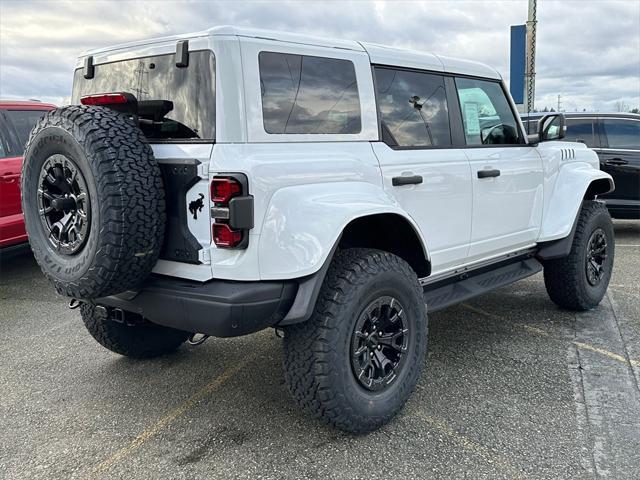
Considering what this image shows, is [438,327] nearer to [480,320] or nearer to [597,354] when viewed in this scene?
[480,320]

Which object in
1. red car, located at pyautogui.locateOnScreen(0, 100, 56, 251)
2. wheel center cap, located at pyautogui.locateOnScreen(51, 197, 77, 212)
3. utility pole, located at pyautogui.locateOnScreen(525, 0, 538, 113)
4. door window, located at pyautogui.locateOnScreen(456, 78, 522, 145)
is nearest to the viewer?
wheel center cap, located at pyautogui.locateOnScreen(51, 197, 77, 212)

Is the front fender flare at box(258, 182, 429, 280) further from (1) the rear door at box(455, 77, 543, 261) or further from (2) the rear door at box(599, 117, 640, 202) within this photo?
(2) the rear door at box(599, 117, 640, 202)

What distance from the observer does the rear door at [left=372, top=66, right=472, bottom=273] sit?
10.6 feet

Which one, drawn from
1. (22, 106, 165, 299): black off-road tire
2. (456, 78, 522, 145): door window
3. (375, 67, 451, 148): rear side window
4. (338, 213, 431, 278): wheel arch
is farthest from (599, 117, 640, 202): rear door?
(22, 106, 165, 299): black off-road tire

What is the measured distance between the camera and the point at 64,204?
265cm

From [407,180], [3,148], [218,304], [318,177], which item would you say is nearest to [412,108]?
[407,180]

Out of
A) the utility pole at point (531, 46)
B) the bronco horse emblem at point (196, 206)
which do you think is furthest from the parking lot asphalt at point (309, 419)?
the utility pole at point (531, 46)

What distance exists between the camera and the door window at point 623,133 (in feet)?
26.2

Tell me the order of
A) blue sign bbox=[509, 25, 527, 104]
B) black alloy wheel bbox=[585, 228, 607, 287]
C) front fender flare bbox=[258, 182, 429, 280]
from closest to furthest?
1. front fender flare bbox=[258, 182, 429, 280]
2. black alloy wheel bbox=[585, 228, 607, 287]
3. blue sign bbox=[509, 25, 527, 104]

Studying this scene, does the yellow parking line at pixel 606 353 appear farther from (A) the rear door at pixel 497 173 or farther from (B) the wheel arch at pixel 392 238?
(B) the wheel arch at pixel 392 238

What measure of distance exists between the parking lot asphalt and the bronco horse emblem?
1.19 metres

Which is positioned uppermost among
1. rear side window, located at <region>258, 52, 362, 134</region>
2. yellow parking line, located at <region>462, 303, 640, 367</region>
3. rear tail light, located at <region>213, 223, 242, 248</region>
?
rear side window, located at <region>258, 52, 362, 134</region>

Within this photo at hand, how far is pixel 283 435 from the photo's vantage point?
298 cm

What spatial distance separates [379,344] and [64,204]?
1691 mm
